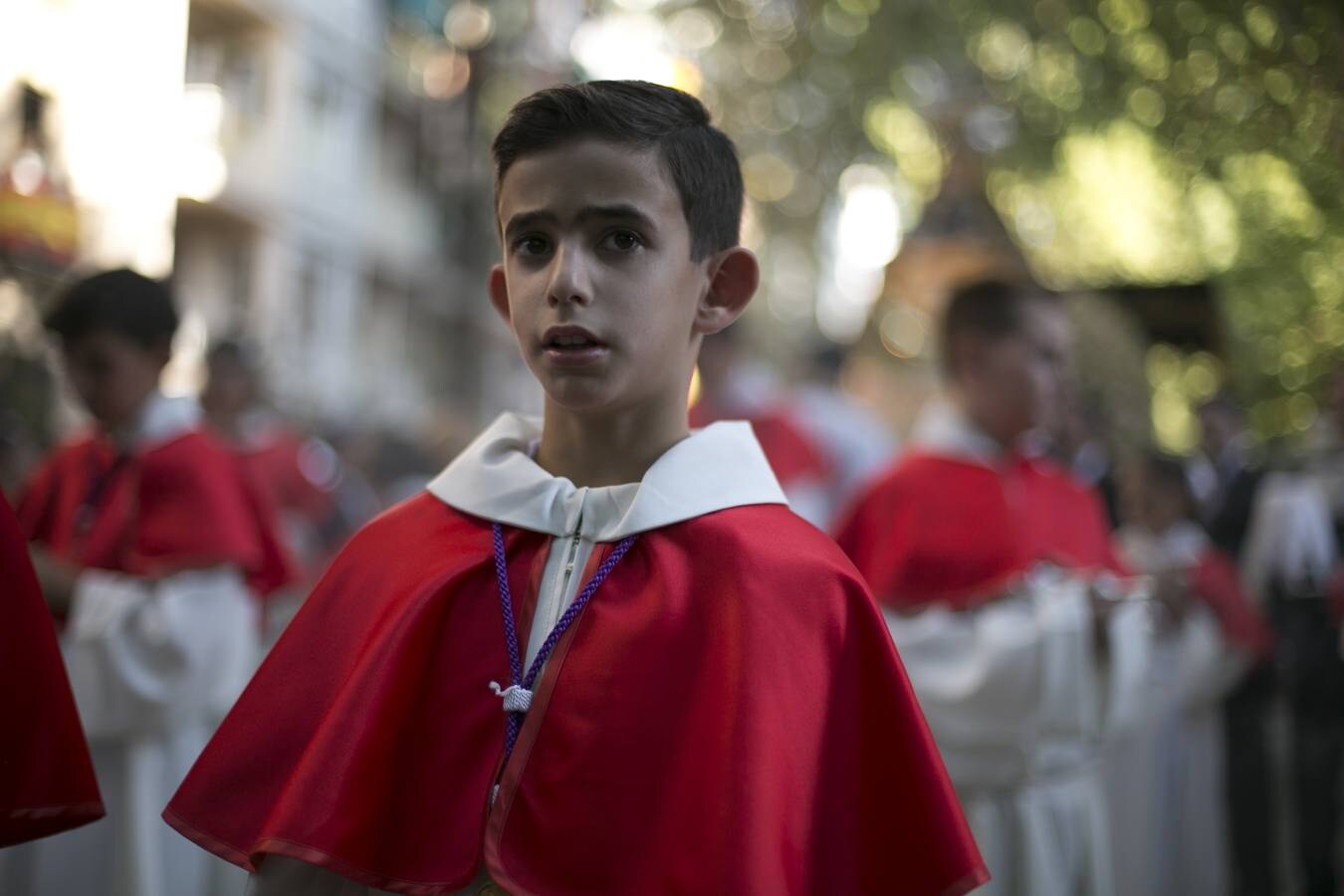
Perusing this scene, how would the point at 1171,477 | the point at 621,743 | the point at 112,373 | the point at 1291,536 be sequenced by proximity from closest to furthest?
the point at 621,743
the point at 112,373
the point at 1291,536
the point at 1171,477

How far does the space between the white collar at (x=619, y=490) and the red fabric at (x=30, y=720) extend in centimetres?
80

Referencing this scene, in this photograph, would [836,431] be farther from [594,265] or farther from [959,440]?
[594,265]

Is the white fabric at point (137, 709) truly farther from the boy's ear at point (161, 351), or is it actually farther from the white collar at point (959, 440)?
the white collar at point (959, 440)

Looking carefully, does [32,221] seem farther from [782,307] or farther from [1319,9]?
[782,307]

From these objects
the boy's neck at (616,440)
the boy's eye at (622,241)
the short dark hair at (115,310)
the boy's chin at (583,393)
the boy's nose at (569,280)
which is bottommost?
the boy's neck at (616,440)

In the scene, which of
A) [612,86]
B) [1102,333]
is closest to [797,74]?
[1102,333]

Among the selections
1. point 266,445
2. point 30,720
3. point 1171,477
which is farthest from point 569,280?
point 266,445

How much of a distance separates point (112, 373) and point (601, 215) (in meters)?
2.47

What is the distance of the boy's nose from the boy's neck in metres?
0.31

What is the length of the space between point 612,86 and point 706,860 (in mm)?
1366

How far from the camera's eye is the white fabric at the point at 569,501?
2578mm

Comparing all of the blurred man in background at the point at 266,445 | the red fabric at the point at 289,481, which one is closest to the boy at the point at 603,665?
A: the blurred man in background at the point at 266,445

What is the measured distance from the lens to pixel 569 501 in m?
2.72

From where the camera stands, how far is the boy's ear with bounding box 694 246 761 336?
2.78m
